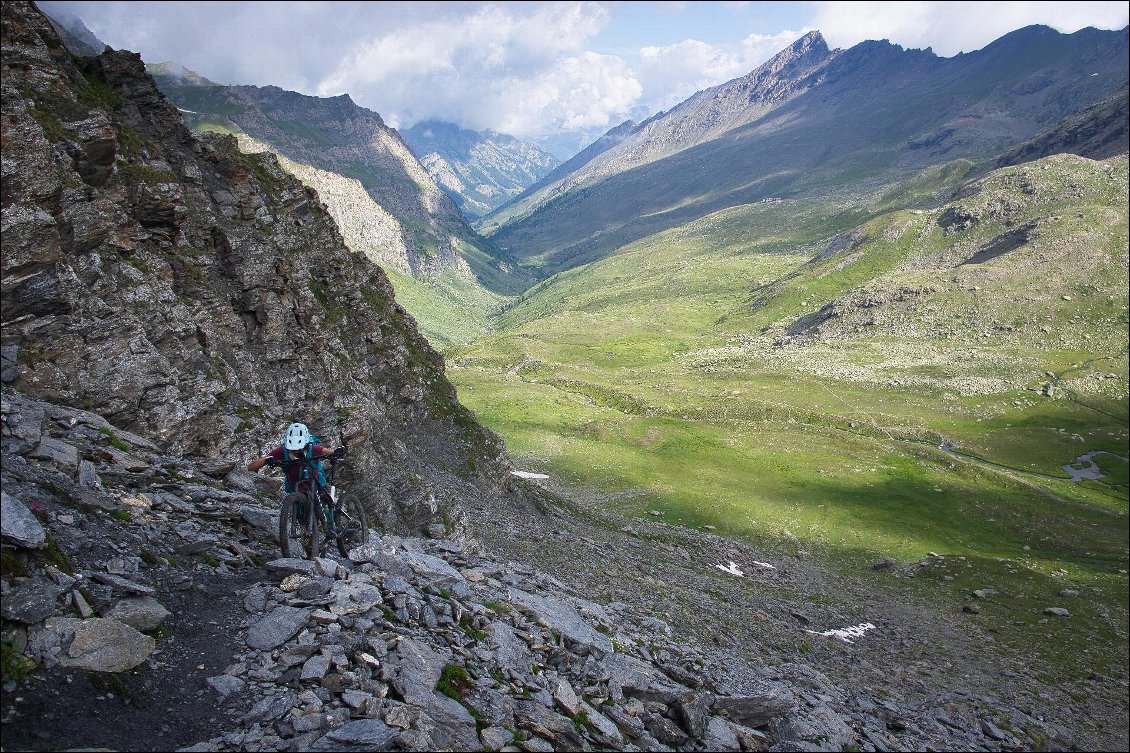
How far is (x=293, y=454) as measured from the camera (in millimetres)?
16531

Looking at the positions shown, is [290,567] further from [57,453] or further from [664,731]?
[664,731]

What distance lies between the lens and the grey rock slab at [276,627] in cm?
1264

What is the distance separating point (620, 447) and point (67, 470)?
278 ft

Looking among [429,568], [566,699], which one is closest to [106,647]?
[429,568]

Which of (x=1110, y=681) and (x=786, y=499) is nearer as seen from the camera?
(x=1110, y=681)

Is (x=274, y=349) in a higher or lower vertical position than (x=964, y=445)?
higher

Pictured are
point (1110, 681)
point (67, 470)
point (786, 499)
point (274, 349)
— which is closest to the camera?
point (67, 470)

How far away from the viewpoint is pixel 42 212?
67.9ft

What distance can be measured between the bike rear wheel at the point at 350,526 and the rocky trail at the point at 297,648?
0.62 metres

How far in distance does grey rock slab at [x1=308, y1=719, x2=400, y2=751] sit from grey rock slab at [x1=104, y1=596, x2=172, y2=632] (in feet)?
14.1

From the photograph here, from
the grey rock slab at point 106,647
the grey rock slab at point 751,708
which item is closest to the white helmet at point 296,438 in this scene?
the grey rock slab at point 106,647

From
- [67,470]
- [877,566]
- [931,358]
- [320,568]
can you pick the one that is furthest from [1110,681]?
[931,358]

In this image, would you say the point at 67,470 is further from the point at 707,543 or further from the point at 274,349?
the point at 707,543

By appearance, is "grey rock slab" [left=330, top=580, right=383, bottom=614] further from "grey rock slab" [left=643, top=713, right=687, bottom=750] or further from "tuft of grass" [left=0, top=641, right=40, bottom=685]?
"grey rock slab" [left=643, top=713, right=687, bottom=750]
